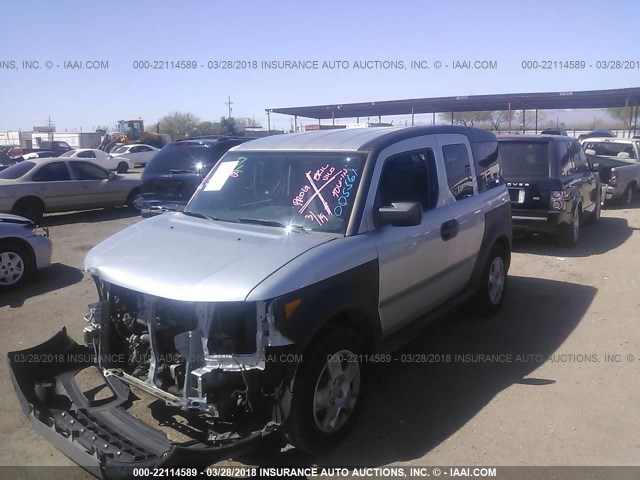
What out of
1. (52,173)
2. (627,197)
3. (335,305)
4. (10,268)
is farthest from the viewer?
(627,197)

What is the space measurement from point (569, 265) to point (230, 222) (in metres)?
6.18

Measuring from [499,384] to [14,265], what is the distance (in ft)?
20.3

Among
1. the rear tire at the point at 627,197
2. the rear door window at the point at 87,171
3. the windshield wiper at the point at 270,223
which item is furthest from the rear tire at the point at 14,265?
the rear tire at the point at 627,197

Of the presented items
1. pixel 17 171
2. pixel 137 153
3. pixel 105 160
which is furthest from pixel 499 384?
pixel 137 153

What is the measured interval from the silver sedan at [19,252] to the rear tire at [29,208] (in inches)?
199

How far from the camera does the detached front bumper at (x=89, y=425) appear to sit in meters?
2.80

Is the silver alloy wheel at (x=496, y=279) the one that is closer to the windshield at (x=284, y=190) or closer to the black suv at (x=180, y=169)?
the windshield at (x=284, y=190)

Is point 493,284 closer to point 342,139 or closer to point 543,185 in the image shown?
point 342,139

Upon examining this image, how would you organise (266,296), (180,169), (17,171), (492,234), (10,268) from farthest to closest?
1. (17,171)
2. (180,169)
3. (10,268)
4. (492,234)
5. (266,296)

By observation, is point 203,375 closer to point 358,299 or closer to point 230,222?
point 358,299

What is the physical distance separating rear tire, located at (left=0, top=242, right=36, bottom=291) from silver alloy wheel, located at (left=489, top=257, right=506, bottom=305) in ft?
19.4

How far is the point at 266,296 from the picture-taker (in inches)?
118

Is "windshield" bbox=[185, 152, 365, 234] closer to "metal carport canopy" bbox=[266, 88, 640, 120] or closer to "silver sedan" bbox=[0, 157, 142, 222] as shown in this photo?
"silver sedan" bbox=[0, 157, 142, 222]

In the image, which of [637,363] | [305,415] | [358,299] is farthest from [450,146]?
[305,415]
